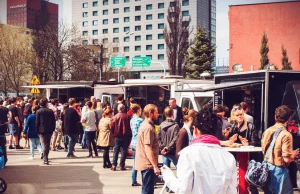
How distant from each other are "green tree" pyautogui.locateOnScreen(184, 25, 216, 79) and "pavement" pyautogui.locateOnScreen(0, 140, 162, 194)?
31.8 meters

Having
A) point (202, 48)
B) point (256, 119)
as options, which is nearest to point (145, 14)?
point (202, 48)

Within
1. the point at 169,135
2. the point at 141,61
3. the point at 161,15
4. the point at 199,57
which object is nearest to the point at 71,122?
the point at 169,135

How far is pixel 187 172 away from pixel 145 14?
92.3 m

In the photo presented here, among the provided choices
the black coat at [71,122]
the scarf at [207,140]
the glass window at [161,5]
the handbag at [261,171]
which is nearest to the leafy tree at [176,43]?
the black coat at [71,122]

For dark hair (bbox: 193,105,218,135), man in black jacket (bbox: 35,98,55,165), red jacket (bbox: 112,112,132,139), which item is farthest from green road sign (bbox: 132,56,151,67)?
dark hair (bbox: 193,105,218,135)

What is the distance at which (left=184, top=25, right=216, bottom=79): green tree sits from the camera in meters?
44.7

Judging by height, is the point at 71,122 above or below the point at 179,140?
below

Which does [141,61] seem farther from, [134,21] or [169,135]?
[134,21]

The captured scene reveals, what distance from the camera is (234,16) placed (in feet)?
147

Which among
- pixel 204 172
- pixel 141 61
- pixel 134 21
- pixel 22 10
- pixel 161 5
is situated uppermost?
pixel 22 10

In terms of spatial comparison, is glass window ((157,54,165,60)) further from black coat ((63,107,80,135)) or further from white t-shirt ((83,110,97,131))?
black coat ((63,107,80,135))

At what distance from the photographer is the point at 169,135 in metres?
8.66

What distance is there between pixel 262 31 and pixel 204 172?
4239 cm

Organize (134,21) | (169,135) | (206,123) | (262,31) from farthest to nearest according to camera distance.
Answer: (134,21) < (262,31) < (169,135) < (206,123)
